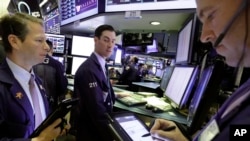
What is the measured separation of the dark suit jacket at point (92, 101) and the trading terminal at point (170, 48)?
22 cm

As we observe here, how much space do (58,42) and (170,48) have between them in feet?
7.74

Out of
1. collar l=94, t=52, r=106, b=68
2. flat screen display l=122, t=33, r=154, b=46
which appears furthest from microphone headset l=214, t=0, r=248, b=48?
flat screen display l=122, t=33, r=154, b=46

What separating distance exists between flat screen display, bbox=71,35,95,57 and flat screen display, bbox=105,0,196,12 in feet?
8.14

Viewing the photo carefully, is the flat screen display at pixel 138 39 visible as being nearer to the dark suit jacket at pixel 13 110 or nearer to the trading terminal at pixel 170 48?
the trading terminal at pixel 170 48

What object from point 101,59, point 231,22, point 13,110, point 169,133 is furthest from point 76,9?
point 231,22

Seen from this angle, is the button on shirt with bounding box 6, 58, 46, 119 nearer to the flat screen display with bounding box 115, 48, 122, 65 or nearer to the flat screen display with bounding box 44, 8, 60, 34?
the flat screen display with bounding box 44, 8, 60, 34

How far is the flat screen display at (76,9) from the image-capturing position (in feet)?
9.88

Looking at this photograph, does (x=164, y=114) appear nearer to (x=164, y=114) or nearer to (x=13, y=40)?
(x=164, y=114)

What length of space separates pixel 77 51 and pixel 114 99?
2.96 m

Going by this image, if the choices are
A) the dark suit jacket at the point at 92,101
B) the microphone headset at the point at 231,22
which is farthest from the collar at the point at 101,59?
the microphone headset at the point at 231,22

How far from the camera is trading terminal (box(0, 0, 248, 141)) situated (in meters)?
1.12

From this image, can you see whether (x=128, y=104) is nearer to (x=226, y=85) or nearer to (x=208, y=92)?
(x=226, y=85)

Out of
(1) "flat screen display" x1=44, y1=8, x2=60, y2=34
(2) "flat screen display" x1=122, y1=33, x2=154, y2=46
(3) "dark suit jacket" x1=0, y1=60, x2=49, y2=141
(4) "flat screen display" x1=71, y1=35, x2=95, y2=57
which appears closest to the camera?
(3) "dark suit jacket" x1=0, y1=60, x2=49, y2=141

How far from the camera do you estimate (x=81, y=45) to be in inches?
202
